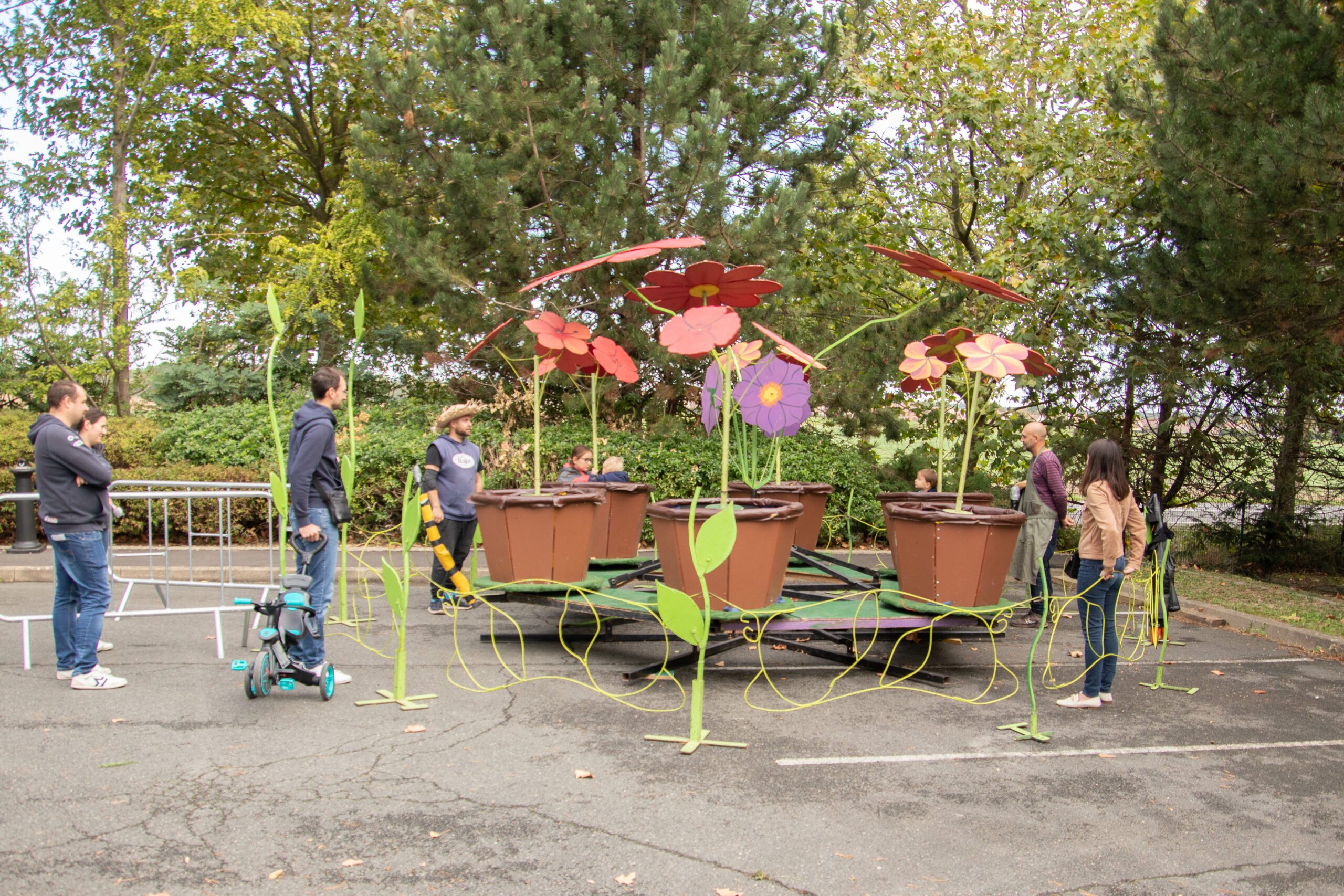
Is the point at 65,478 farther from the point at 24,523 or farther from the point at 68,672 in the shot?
the point at 24,523

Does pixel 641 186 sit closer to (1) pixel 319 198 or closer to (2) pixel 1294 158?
(2) pixel 1294 158

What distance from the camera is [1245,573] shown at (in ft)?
42.1

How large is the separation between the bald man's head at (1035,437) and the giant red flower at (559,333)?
11.8 ft

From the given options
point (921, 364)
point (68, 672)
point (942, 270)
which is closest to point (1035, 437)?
point (921, 364)

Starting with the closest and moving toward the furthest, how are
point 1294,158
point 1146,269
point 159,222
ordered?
point 1294,158 < point 1146,269 < point 159,222

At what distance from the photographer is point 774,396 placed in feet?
25.1

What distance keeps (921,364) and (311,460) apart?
15.3 feet

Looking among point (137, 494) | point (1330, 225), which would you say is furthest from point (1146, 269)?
point (137, 494)

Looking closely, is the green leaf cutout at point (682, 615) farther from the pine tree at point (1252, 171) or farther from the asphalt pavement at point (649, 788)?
the pine tree at point (1252, 171)

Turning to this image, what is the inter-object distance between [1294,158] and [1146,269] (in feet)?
6.71

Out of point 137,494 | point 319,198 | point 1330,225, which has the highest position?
point 319,198

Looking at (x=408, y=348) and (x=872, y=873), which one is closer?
(x=872, y=873)

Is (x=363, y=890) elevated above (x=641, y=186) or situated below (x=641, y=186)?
below

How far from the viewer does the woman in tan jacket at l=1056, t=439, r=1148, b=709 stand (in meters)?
5.22
